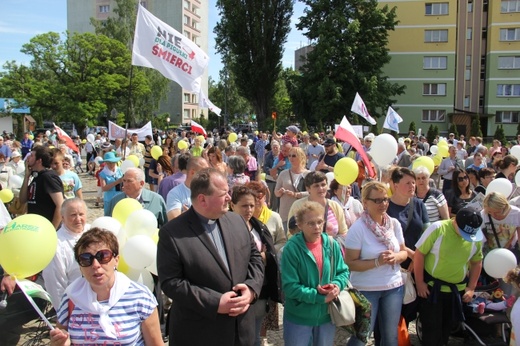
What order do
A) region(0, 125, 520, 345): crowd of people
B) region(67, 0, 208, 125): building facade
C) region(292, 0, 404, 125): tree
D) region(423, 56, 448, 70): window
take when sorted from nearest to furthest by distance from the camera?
region(0, 125, 520, 345): crowd of people, region(292, 0, 404, 125): tree, region(423, 56, 448, 70): window, region(67, 0, 208, 125): building facade

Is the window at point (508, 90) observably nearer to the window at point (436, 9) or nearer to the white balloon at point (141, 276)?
the window at point (436, 9)

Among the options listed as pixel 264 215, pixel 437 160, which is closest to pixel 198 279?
pixel 264 215

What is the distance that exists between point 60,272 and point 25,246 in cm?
88

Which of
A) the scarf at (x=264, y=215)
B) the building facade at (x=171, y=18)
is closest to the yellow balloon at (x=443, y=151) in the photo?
the scarf at (x=264, y=215)

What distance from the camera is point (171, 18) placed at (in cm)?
7375

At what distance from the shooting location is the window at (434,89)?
4241 cm

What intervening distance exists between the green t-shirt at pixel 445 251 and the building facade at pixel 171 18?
70.8 m

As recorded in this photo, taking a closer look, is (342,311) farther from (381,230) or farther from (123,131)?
(123,131)

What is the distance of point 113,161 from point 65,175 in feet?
6.51

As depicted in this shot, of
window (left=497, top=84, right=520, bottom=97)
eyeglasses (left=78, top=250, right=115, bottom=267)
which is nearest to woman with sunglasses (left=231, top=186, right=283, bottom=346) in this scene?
eyeglasses (left=78, top=250, right=115, bottom=267)

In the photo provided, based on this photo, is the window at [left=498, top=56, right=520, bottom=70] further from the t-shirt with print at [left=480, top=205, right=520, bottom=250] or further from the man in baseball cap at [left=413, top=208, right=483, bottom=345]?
the man in baseball cap at [left=413, top=208, right=483, bottom=345]

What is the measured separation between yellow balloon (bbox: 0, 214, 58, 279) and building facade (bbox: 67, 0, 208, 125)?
7112 centimetres

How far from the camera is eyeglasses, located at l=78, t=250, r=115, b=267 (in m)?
2.55

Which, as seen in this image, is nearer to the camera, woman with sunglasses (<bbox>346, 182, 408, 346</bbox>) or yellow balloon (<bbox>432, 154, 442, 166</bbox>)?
woman with sunglasses (<bbox>346, 182, 408, 346</bbox>)
